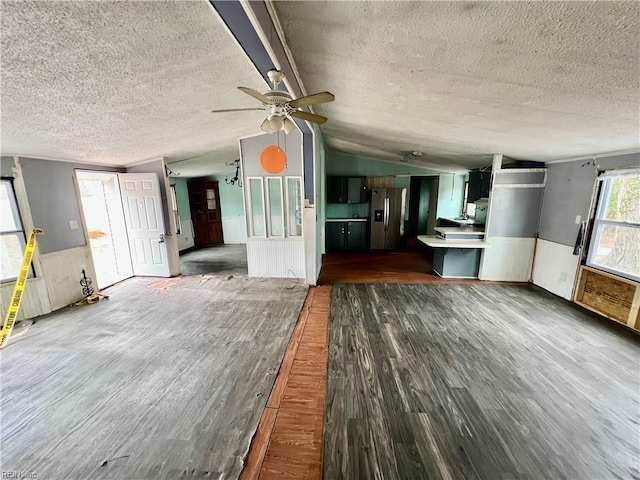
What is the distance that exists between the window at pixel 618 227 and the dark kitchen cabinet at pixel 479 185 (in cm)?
181

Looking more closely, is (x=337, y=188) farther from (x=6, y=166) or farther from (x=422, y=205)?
(x=6, y=166)

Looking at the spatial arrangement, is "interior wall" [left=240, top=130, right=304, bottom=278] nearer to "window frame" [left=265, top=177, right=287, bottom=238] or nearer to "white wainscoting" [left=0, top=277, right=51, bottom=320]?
"window frame" [left=265, top=177, right=287, bottom=238]

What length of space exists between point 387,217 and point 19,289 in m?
6.99

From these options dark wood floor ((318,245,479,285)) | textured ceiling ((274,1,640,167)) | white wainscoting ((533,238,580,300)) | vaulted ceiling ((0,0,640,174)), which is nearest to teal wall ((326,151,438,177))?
dark wood floor ((318,245,479,285))

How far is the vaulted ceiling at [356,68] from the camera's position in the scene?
130cm

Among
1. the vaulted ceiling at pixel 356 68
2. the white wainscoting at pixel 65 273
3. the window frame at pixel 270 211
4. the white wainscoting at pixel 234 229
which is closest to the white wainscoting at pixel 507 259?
the vaulted ceiling at pixel 356 68

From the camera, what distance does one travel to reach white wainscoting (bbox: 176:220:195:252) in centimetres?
751

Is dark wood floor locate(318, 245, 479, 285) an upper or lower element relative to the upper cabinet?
lower

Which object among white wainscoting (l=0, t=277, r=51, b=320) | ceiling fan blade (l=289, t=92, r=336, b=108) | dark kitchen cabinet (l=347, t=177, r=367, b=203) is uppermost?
ceiling fan blade (l=289, t=92, r=336, b=108)

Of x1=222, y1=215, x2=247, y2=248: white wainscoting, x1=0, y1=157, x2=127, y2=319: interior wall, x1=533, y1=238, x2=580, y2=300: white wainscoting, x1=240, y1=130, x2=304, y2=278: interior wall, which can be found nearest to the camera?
x1=0, y1=157, x2=127, y2=319: interior wall

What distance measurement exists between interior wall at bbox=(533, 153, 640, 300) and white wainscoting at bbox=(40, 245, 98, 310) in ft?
26.0

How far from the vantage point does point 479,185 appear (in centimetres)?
581

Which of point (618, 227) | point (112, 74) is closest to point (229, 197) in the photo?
point (112, 74)

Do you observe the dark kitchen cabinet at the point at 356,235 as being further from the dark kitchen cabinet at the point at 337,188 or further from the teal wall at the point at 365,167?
the teal wall at the point at 365,167
